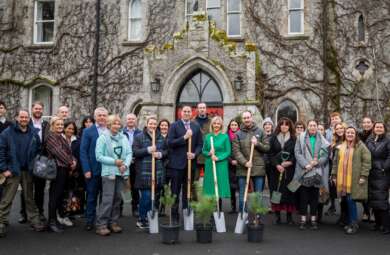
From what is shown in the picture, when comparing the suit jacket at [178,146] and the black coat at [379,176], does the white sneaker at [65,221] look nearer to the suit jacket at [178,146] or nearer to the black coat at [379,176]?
the suit jacket at [178,146]

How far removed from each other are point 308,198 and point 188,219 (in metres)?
2.07

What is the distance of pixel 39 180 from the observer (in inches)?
279

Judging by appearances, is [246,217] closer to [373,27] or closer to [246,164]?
[246,164]

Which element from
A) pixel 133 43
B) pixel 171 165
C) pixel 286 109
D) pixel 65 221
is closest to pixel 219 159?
pixel 171 165

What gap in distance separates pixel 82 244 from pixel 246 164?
2879mm

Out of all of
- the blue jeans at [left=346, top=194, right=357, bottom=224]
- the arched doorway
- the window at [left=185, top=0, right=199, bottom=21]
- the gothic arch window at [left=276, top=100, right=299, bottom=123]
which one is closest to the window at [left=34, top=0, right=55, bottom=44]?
the window at [left=185, top=0, right=199, bottom=21]

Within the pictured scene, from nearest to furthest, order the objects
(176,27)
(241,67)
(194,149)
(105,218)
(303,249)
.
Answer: (303,249) → (105,218) → (194,149) → (241,67) → (176,27)

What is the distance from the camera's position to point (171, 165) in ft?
23.1

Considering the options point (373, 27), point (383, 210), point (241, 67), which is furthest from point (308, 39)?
point (383, 210)

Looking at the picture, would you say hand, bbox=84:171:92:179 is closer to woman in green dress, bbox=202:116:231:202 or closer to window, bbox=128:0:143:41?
woman in green dress, bbox=202:116:231:202

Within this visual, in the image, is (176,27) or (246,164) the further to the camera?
(176,27)

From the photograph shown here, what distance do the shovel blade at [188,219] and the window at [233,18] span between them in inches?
368

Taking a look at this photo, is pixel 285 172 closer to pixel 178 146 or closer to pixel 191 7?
pixel 178 146

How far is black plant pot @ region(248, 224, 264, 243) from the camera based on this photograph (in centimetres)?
618
